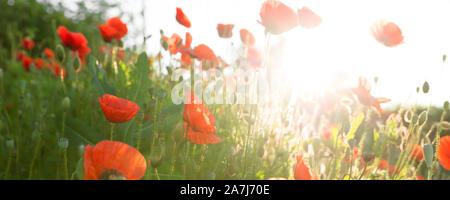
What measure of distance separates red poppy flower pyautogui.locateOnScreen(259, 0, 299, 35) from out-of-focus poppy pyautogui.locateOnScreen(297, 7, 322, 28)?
0.46ft

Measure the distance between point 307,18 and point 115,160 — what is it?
1007mm

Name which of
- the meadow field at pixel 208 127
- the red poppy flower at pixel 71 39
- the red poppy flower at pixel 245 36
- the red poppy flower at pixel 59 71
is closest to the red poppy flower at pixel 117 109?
the meadow field at pixel 208 127

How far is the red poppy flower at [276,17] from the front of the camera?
132 centimetres

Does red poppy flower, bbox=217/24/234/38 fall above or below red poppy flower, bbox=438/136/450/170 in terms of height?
above

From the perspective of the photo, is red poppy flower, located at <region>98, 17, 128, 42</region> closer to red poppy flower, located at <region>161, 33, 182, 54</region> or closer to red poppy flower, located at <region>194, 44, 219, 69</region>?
red poppy flower, located at <region>161, 33, 182, 54</region>

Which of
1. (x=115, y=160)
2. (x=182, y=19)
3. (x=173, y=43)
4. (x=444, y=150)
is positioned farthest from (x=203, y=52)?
(x=444, y=150)

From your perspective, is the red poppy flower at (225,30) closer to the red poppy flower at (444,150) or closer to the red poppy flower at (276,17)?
the red poppy flower at (276,17)

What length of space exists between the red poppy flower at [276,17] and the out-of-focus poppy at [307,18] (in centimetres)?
14

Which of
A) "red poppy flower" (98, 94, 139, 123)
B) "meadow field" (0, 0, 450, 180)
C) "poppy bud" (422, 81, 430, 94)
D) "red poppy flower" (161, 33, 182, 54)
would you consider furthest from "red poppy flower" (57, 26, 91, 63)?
"poppy bud" (422, 81, 430, 94)

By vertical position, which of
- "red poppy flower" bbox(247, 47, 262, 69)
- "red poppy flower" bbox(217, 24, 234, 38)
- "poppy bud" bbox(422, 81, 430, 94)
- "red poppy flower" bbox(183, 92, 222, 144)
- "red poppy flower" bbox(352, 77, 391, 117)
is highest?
"red poppy flower" bbox(217, 24, 234, 38)

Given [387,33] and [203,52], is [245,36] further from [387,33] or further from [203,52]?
[387,33]

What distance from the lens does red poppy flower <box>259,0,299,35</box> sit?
4.32 ft

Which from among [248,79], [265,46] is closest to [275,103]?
[248,79]
